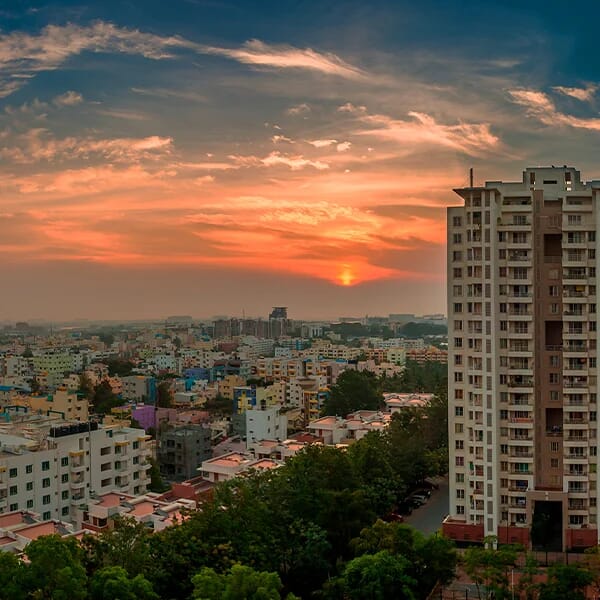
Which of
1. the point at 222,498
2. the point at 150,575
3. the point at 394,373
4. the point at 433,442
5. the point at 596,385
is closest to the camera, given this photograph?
the point at 150,575

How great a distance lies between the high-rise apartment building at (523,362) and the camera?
9938 mm

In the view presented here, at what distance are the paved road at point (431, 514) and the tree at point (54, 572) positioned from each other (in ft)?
20.4

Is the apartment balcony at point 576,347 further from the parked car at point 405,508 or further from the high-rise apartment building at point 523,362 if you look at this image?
the parked car at point 405,508

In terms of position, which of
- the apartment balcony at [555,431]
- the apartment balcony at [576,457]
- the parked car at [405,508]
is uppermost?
the apartment balcony at [555,431]

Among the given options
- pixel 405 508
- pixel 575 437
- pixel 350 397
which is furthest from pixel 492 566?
pixel 350 397

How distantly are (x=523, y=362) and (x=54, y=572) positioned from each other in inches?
266

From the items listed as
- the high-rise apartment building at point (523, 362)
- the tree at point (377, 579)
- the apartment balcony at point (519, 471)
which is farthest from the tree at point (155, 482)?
the tree at point (377, 579)

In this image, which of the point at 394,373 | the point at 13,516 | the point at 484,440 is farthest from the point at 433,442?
the point at 394,373

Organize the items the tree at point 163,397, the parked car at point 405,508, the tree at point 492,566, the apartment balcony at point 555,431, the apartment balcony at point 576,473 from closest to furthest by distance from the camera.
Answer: the tree at point 492,566
the apartment balcony at point 576,473
the apartment balcony at point 555,431
the parked car at point 405,508
the tree at point 163,397

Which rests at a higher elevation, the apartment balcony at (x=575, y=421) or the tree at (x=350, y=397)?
the apartment balcony at (x=575, y=421)

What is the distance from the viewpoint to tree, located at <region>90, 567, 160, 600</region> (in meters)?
6.00

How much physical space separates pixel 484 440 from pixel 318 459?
2423 mm

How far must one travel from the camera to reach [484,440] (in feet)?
33.2

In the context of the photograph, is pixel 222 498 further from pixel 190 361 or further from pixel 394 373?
pixel 190 361
